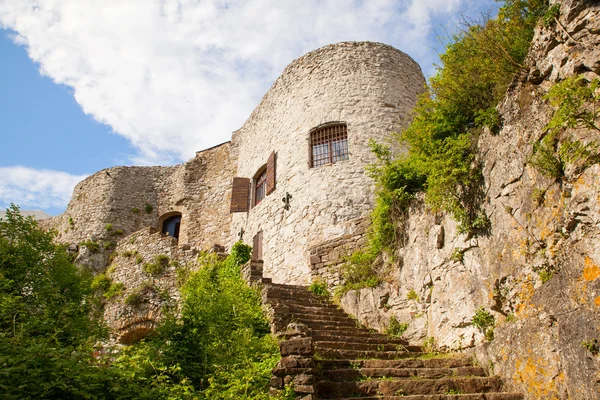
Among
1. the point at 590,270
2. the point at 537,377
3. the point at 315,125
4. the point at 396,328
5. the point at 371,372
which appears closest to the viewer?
the point at 590,270

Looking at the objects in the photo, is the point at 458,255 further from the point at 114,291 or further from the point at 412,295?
the point at 114,291

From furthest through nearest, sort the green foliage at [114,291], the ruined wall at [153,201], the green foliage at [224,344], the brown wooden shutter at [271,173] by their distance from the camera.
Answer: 1. the ruined wall at [153,201]
2. the green foliage at [114,291]
3. the brown wooden shutter at [271,173]
4. the green foliage at [224,344]

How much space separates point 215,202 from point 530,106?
15.6 metres

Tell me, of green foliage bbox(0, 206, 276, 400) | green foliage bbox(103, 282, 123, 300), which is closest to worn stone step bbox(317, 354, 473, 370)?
green foliage bbox(0, 206, 276, 400)

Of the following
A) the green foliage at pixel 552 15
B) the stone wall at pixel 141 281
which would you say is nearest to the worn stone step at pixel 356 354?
the green foliage at pixel 552 15

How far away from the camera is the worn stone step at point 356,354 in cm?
652

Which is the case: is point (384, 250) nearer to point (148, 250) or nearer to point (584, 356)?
point (584, 356)

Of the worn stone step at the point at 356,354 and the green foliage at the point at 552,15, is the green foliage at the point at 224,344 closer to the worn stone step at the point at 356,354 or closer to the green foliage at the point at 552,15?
the worn stone step at the point at 356,354

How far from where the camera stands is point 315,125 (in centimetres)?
1417

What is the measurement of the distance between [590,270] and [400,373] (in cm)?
272

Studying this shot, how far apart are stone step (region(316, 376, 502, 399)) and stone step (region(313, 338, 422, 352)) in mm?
1139

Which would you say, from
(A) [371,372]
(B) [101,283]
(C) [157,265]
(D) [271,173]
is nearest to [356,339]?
(A) [371,372]

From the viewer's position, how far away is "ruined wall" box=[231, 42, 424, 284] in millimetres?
12570

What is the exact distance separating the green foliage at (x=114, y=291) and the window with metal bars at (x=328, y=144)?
25.0 feet
